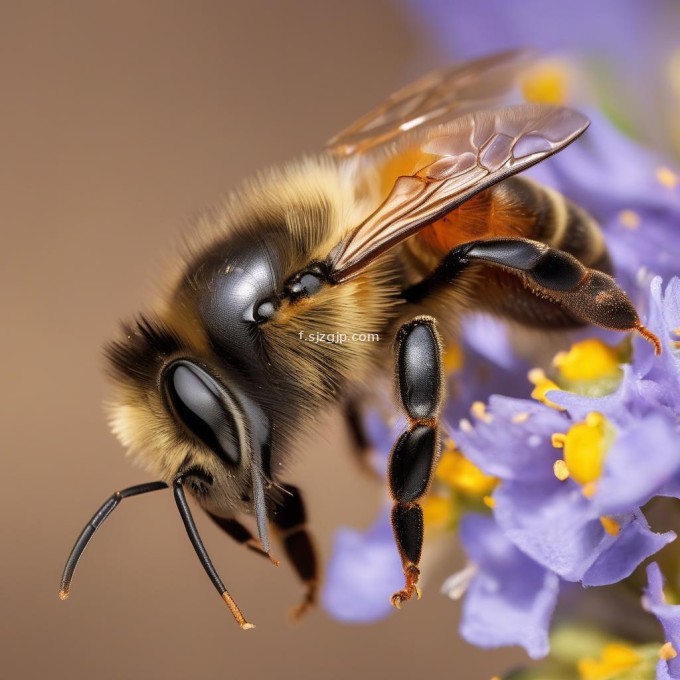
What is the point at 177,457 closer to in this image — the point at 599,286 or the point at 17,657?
the point at 599,286

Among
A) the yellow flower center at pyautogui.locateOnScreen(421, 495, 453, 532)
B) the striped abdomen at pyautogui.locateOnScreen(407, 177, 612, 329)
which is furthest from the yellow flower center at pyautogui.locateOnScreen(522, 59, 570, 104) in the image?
the yellow flower center at pyautogui.locateOnScreen(421, 495, 453, 532)

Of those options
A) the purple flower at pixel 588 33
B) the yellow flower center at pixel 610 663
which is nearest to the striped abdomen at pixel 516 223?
the yellow flower center at pixel 610 663

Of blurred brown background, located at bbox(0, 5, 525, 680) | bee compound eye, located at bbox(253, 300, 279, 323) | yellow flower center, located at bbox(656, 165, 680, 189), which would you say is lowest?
blurred brown background, located at bbox(0, 5, 525, 680)

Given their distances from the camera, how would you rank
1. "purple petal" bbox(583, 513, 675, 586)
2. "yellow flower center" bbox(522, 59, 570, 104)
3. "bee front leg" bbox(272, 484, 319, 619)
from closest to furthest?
"purple petal" bbox(583, 513, 675, 586), "bee front leg" bbox(272, 484, 319, 619), "yellow flower center" bbox(522, 59, 570, 104)

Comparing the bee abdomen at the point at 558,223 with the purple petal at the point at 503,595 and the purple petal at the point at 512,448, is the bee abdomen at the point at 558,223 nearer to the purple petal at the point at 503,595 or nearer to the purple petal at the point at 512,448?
the purple petal at the point at 512,448

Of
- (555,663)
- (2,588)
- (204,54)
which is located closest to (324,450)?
(2,588)

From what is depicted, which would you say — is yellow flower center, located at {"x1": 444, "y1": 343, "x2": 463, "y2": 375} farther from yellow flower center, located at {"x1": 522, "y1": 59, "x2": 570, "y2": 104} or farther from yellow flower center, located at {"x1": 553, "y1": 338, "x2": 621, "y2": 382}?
yellow flower center, located at {"x1": 522, "y1": 59, "x2": 570, "y2": 104}

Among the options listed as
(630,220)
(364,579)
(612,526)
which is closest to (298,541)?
(364,579)
